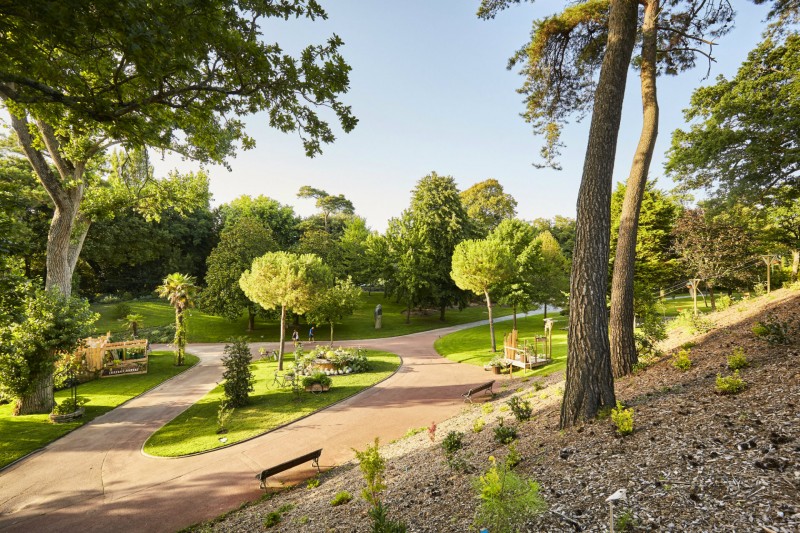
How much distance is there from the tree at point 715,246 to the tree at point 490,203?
123 ft

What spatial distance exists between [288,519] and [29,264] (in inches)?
1741

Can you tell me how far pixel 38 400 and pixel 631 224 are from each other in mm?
22271

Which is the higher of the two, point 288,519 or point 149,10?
point 149,10

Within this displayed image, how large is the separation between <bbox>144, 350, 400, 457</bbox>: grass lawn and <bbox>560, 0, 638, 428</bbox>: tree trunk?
1038cm

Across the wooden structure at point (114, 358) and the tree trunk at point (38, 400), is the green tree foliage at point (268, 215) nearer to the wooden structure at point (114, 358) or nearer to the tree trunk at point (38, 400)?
the wooden structure at point (114, 358)

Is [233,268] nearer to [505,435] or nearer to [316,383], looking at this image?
[316,383]

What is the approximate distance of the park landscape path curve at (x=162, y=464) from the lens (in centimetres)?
752

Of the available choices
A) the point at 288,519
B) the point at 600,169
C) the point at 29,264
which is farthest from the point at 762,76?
the point at 29,264

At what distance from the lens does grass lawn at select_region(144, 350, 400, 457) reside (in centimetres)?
1077

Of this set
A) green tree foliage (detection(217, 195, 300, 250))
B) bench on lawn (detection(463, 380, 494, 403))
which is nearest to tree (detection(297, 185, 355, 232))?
green tree foliage (detection(217, 195, 300, 250))

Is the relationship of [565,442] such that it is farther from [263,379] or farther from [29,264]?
[29,264]

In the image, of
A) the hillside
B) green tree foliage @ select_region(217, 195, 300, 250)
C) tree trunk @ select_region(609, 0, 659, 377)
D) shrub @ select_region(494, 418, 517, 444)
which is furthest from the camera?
green tree foliage @ select_region(217, 195, 300, 250)

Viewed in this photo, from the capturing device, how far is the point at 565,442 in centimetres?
554

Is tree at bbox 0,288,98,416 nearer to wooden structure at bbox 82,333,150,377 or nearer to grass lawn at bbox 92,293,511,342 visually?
wooden structure at bbox 82,333,150,377
